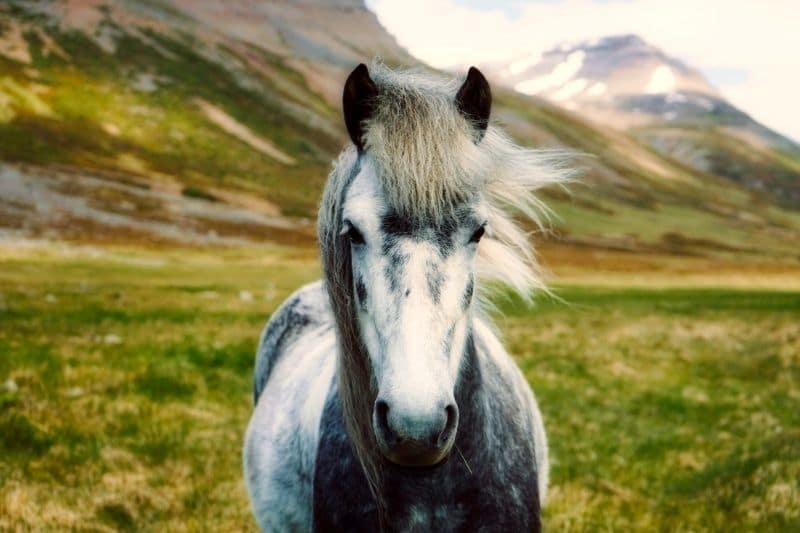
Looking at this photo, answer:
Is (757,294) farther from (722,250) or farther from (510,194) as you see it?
(722,250)

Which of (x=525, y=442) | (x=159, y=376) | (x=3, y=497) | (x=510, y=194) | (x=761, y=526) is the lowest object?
(x=159, y=376)

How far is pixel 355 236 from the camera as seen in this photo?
3260 millimetres

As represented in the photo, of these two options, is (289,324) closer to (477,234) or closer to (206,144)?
(477,234)

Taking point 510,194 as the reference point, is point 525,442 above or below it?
below

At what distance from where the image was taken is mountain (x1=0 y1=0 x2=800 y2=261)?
67.9 meters

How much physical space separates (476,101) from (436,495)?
197 centimetres

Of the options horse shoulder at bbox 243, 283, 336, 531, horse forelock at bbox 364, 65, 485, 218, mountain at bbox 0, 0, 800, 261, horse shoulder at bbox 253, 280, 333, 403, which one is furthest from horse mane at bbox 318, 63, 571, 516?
mountain at bbox 0, 0, 800, 261

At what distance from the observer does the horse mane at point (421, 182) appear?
3170 mm

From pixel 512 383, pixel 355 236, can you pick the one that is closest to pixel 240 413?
pixel 512 383

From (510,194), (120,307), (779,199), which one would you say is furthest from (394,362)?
(779,199)

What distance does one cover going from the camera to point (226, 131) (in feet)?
379

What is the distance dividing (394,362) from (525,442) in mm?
1421

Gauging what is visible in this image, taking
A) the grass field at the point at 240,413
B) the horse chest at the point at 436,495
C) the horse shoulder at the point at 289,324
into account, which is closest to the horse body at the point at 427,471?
the horse chest at the point at 436,495

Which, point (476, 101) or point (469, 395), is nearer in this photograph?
point (476, 101)
